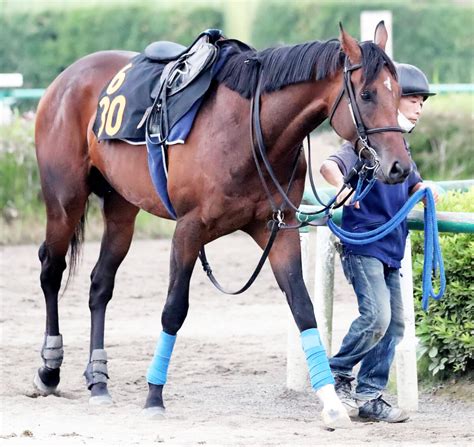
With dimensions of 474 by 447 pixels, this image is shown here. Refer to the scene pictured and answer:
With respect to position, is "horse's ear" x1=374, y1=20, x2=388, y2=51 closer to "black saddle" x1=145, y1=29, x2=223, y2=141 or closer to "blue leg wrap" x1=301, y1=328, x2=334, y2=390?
"black saddle" x1=145, y1=29, x2=223, y2=141

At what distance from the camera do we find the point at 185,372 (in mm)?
6461

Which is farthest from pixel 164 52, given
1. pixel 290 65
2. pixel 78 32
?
pixel 78 32

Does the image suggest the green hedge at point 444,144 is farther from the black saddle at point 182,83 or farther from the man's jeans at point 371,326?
the man's jeans at point 371,326

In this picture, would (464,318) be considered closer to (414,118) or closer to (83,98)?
(414,118)

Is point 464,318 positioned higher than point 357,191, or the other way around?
point 357,191

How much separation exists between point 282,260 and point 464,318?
107 centimetres

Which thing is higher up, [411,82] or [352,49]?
[352,49]

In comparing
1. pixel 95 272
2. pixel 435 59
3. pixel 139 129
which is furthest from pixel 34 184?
pixel 435 59

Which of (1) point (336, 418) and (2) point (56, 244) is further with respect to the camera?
(2) point (56, 244)

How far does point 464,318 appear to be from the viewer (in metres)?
5.59

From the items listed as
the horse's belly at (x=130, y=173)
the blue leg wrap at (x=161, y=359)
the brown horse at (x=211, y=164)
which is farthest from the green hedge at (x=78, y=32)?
the blue leg wrap at (x=161, y=359)

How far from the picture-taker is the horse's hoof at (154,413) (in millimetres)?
5258

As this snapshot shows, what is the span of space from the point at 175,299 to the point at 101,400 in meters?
0.78

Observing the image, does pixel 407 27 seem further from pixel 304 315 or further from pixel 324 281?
pixel 304 315
